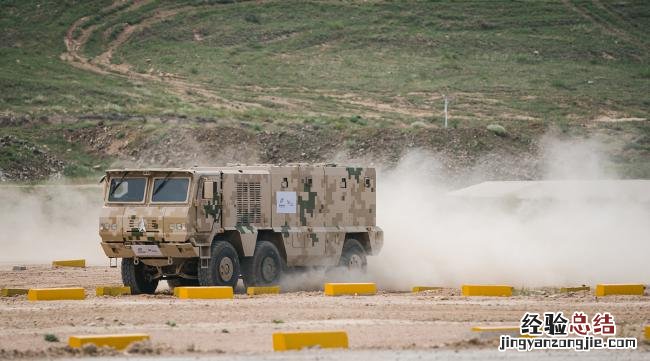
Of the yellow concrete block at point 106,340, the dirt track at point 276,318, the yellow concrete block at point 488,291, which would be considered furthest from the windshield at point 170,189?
the yellow concrete block at point 106,340

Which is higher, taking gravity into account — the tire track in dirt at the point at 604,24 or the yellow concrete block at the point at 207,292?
the tire track in dirt at the point at 604,24

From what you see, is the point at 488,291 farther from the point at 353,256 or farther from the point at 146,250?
the point at 146,250

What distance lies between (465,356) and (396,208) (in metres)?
19.4

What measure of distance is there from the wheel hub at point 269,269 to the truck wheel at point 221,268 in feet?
2.38

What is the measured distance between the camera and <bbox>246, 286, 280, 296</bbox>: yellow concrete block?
83.5ft

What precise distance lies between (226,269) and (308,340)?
9.13m

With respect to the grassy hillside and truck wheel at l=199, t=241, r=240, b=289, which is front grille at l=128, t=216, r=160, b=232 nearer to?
truck wheel at l=199, t=241, r=240, b=289

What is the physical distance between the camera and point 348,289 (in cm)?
2591

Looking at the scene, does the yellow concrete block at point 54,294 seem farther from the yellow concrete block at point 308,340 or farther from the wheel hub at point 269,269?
the yellow concrete block at point 308,340

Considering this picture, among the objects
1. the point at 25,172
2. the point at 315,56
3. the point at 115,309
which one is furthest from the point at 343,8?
the point at 115,309

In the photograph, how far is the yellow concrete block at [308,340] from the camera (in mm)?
16812

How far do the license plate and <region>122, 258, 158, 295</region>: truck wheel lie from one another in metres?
0.82

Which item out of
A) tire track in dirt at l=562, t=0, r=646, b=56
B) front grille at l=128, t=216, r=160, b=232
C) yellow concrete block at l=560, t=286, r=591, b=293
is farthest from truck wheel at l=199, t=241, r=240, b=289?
tire track in dirt at l=562, t=0, r=646, b=56

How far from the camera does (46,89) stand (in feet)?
231
